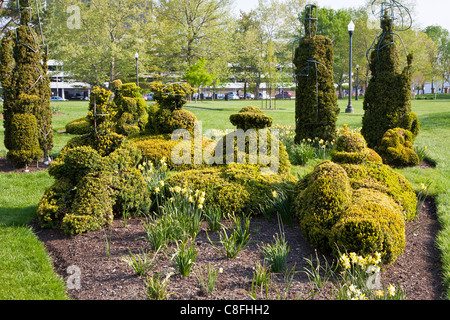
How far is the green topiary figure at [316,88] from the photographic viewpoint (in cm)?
970

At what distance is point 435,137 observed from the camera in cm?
1327

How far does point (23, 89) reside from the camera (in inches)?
348

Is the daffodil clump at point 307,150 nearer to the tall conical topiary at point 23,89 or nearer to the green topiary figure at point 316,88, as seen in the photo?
the green topiary figure at point 316,88

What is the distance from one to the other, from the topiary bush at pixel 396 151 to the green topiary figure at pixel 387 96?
1.92ft

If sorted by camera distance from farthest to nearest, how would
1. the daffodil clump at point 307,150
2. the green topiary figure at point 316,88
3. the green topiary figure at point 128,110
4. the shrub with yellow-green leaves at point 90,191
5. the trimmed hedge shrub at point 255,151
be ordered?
the green topiary figure at point 128,110, the green topiary figure at point 316,88, the daffodil clump at point 307,150, the trimmed hedge shrub at point 255,151, the shrub with yellow-green leaves at point 90,191

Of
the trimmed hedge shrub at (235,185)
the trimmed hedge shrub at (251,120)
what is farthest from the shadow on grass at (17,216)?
the trimmed hedge shrub at (251,120)

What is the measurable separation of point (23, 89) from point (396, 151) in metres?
8.45

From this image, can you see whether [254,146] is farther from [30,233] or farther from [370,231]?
[30,233]

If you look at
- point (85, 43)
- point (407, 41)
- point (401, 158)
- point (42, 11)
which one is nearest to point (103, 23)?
point (85, 43)

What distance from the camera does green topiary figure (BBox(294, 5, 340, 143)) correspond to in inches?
382

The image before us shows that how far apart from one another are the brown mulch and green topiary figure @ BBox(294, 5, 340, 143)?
4.77 m

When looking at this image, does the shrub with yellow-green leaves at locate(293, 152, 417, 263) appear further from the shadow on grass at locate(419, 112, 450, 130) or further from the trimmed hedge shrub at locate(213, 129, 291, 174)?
the shadow on grass at locate(419, 112, 450, 130)

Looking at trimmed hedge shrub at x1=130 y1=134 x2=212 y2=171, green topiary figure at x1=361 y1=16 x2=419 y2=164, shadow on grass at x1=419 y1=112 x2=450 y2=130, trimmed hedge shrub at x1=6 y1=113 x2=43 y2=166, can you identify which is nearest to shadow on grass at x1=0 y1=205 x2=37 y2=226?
trimmed hedge shrub at x1=130 y1=134 x2=212 y2=171

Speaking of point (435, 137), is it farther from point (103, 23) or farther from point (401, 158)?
point (103, 23)
